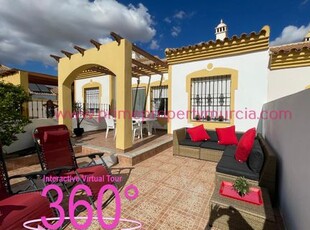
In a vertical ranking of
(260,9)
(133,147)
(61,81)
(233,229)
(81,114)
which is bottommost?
(233,229)

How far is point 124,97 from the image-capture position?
15.6ft

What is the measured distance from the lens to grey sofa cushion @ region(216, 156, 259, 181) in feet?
9.40

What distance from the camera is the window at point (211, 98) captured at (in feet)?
21.5

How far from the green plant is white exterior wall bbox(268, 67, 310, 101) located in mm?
8101

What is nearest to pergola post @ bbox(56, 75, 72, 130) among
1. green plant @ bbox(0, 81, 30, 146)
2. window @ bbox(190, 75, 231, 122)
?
green plant @ bbox(0, 81, 30, 146)

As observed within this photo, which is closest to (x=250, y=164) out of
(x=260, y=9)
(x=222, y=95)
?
(x=222, y=95)

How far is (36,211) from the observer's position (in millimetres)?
1903

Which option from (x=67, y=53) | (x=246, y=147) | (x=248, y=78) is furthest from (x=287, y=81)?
(x=67, y=53)

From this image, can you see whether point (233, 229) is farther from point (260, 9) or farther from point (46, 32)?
point (46, 32)

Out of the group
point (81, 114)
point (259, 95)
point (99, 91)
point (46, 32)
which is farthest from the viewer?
point (99, 91)

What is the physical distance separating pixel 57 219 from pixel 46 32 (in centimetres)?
1079

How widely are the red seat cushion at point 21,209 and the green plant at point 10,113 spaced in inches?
112

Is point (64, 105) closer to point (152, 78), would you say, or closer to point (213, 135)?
point (152, 78)

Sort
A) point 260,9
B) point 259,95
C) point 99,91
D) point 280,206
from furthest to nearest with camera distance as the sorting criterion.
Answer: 1. point 99,91
2. point 260,9
3. point 259,95
4. point 280,206
